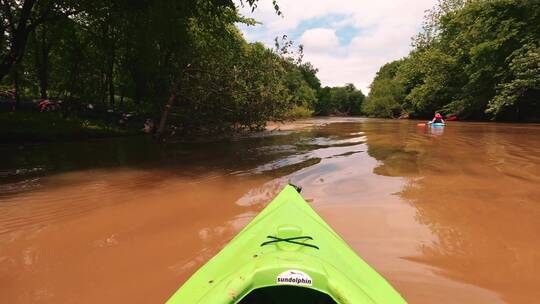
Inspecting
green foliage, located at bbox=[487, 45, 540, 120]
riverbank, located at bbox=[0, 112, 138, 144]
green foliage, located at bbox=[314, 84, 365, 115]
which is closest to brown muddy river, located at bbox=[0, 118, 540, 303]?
riverbank, located at bbox=[0, 112, 138, 144]

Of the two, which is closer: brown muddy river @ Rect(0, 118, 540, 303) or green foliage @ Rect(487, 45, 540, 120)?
brown muddy river @ Rect(0, 118, 540, 303)

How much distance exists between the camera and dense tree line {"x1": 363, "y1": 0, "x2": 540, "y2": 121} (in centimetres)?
2481

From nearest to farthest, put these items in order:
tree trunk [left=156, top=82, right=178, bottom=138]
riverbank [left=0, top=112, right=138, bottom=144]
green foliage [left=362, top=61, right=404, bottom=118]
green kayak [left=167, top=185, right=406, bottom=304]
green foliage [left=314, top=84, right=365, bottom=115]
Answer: green kayak [left=167, top=185, right=406, bottom=304] → riverbank [left=0, top=112, right=138, bottom=144] → tree trunk [left=156, top=82, right=178, bottom=138] → green foliage [left=362, top=61, right=404, bottom=118] → green foliage [left=314, top=84, right=365, bottom=115]

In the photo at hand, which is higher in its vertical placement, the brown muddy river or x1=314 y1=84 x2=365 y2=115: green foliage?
x1=314 y1=84 x2=365 y2=115: green foliage

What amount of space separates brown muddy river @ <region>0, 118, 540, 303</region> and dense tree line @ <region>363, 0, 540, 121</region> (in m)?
17.7

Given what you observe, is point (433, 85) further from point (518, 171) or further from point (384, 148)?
point (518, 171)

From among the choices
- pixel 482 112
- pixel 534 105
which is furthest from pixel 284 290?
pixel 482 112

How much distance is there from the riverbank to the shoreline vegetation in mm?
50

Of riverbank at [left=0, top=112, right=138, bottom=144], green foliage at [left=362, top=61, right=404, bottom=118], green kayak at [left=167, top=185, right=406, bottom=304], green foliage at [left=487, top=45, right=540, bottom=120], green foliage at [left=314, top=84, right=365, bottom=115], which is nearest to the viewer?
green kayak at [left=167, top=185, right=406, bottom=304]

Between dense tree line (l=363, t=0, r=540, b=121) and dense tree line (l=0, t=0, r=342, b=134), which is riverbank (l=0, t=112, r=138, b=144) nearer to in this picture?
dense tree line (l=0, t=0, r=342, b=134)

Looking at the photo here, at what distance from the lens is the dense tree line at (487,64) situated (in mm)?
24812

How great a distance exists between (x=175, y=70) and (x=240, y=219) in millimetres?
14282

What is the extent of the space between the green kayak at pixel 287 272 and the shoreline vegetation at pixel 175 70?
34.6ft

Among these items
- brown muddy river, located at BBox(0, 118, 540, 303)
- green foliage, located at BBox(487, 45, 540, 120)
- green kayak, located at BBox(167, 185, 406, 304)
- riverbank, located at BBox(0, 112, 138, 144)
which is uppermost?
green foliage, located at BBox(487, 45, 540, 120)
